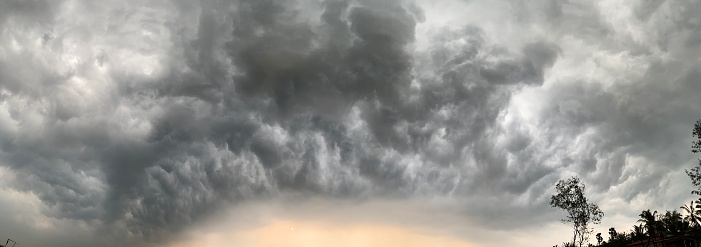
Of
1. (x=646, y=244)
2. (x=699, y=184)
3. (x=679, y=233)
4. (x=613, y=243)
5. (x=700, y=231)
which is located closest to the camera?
(x=699, y=184)

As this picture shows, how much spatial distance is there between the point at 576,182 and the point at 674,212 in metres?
21.0

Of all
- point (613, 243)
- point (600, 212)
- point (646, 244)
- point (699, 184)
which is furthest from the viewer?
point (613, 243)

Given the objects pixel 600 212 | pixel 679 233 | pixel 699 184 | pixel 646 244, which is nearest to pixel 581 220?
pixel 600 212

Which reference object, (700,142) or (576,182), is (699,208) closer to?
(700,142)

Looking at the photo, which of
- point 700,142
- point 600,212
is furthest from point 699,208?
point 600,212

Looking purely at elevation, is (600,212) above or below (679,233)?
above

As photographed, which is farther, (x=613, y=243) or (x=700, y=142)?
(x=613, y=243)

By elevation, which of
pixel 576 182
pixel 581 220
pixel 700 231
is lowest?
pixel 700 231

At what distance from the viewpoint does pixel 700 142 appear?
5675 cm

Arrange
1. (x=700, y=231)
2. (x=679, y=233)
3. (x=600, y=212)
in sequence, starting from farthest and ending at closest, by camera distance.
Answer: (x=600, y=212) → (x=679, y=233) → (x=700, y=231)

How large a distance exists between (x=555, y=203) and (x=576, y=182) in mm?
5666

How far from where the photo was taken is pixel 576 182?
84.1m

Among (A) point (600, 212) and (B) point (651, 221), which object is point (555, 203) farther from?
(B) point (651, 221)

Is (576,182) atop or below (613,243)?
atop
